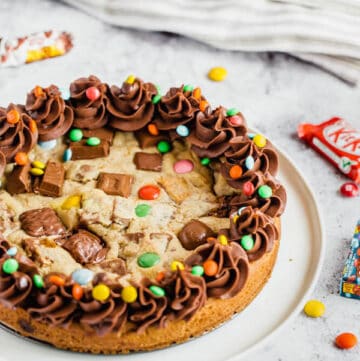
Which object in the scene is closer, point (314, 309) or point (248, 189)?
point (248, 189)

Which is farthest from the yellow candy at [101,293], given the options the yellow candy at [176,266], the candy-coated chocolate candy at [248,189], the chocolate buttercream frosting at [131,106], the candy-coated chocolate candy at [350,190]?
the candy-coated chocolate candy at [350,190]

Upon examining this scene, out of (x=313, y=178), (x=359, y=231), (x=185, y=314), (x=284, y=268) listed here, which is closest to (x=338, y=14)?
(x=313, y=178)

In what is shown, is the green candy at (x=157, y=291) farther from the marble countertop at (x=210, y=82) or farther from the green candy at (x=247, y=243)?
the marble countertop at (x=210, y=82)

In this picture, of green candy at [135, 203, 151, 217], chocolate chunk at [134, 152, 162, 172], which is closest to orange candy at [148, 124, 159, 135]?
chocolate chunk at [134, 152, 162, 172]

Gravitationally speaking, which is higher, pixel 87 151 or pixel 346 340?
pixel 87 151

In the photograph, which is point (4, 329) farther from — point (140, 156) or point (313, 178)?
point (313, 178)

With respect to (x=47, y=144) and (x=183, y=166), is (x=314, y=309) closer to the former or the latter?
(x=183, y=166)

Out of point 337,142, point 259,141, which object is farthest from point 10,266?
point 337,142
